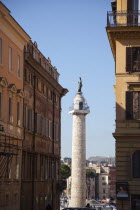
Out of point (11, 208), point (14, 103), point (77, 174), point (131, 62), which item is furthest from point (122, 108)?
point (77, 174)

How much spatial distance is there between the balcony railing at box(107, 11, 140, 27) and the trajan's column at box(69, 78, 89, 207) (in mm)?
57390

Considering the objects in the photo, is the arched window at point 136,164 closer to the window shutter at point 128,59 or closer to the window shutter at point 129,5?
the window shutter at point 128,59

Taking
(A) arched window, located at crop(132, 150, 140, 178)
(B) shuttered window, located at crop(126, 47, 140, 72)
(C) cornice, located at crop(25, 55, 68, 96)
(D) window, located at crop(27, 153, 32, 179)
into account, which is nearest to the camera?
(A) arched window, located at crop(132, 150, 140, 178)

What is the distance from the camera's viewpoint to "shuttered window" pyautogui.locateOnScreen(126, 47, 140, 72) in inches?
1435

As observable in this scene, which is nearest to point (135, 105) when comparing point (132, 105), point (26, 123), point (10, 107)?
point (132, 105)

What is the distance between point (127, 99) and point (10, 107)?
26.1 ft

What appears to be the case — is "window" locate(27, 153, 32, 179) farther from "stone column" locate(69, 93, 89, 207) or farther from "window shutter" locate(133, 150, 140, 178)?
"stone column" locate(69, 93, 89, 207)

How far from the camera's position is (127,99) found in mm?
36250

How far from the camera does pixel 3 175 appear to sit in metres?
35.3

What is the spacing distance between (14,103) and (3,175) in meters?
5.58

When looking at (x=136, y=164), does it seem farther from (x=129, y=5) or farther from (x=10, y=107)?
(x=129, y=5)

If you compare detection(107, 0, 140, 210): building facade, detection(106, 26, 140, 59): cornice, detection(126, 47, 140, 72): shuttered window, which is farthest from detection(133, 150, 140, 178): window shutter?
detection(106, 26, 140, 59): cornice

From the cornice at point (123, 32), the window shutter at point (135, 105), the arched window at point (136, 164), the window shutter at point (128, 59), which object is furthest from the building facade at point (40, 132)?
the window shutter at point (135, 105)

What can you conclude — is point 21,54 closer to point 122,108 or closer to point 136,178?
point 122,108
